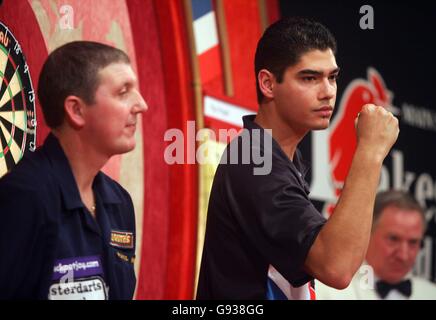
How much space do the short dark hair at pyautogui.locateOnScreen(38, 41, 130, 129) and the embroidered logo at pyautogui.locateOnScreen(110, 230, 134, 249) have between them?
25cm

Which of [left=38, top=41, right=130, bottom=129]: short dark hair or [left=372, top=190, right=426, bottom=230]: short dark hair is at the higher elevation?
[left=38, top=41, right=130, bottom=129]: short dark hair

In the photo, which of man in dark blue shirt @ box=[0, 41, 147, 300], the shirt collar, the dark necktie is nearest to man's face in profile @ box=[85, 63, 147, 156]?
man in dark blue shirt @ box=[0, 41, 147, 300]

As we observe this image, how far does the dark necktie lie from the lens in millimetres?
3475

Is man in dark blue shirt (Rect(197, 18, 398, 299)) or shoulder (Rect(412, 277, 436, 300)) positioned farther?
shoulder (Rect(412, 277, 436, 300))

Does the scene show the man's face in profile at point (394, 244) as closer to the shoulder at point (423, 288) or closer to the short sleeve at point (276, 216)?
the shoulder at point (423, 288)

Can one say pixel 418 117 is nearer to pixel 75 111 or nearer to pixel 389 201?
pixel 389 201

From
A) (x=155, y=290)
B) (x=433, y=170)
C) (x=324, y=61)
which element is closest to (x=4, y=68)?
(x=324, y=61)

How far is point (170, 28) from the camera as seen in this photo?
101 inches

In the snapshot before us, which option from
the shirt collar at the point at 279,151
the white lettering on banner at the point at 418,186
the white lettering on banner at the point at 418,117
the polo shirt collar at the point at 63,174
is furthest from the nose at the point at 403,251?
the polo shirt collar at the point at 63,174

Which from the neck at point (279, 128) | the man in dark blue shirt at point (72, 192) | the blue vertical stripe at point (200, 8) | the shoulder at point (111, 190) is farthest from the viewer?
the blue vertical stripe at point (200, 8)

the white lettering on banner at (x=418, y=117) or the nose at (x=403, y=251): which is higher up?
the white lettering on banner at (x=418, y=117)

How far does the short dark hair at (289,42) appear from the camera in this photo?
1857mm

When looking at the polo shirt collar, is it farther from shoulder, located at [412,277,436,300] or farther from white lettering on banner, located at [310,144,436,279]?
shoulder, located at [412,277,436,300]

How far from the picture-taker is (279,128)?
188cm
